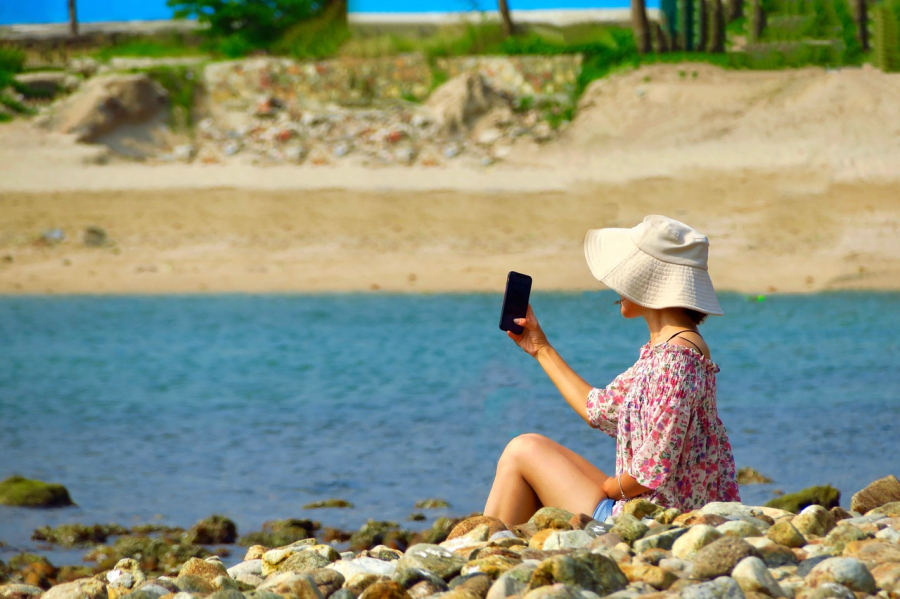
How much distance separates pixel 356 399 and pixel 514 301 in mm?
5093

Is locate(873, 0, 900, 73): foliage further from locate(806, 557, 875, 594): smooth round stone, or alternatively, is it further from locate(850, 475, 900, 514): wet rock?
locate(806, 557, 875, 594): smooth round stone

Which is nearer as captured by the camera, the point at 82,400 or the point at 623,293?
the point at 623,293

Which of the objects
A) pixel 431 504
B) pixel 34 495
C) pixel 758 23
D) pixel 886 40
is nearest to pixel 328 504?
pixel 431 504

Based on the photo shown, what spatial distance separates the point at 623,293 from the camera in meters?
3.03

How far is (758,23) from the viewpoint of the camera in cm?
2181

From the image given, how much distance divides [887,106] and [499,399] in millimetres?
13297

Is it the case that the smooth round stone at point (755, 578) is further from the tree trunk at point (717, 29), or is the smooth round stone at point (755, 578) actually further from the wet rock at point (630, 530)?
the tree trunk at point (717, 29)

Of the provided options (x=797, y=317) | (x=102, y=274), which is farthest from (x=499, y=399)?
(x=102, y=274)

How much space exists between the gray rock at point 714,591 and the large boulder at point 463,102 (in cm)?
1848

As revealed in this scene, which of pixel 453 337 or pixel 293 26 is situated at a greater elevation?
pixel 293 26

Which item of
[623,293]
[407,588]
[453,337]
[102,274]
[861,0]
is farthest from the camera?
[861,0]

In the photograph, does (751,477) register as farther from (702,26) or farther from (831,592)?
(702,26)

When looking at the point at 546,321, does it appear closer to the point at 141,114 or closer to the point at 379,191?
the point at 379,191

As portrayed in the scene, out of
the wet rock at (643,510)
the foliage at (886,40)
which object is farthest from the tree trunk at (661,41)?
the wet rock at (643,510)
